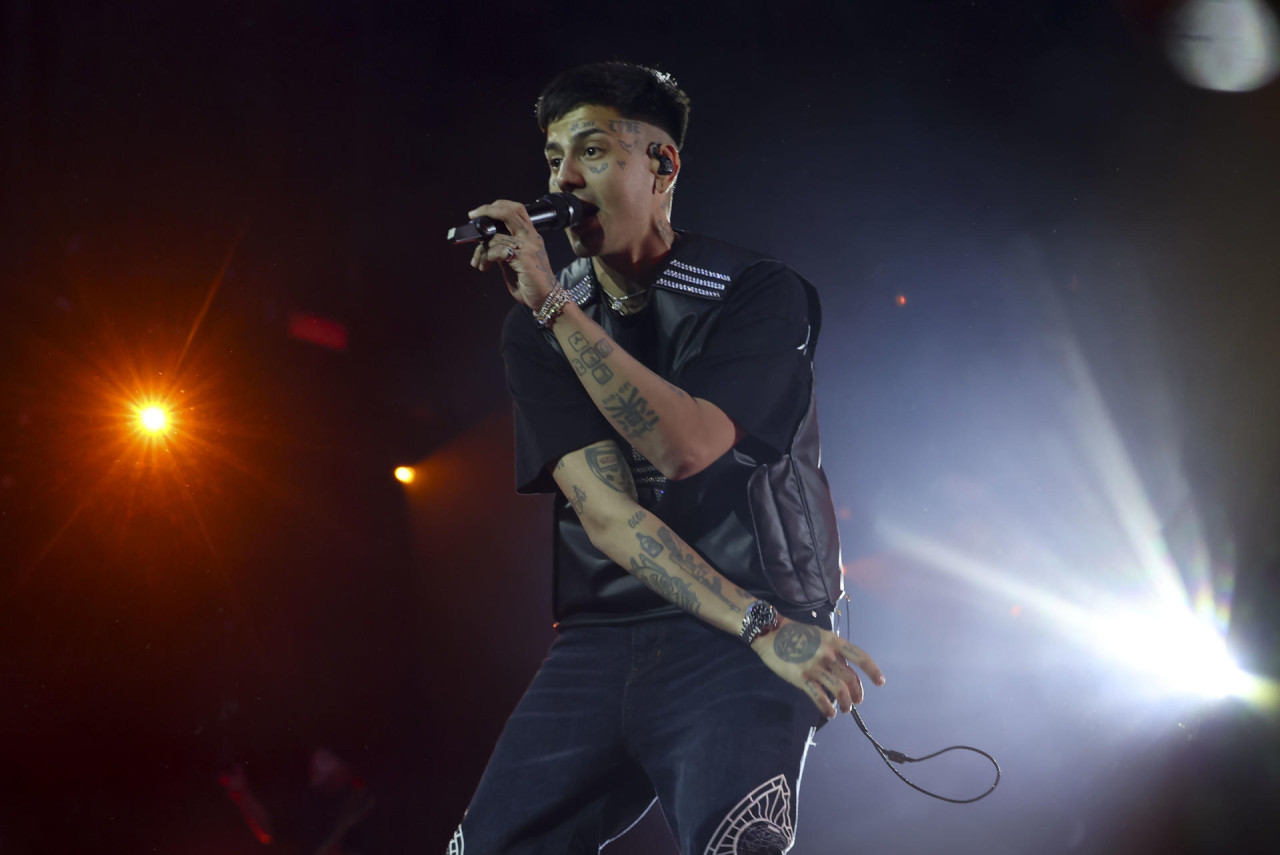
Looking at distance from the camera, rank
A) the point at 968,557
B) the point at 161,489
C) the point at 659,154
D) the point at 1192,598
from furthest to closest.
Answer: the point at 161,489
the point at 968,557
the point at 1192,598
the point at 659,154

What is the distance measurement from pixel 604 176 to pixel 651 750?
101 centimetres

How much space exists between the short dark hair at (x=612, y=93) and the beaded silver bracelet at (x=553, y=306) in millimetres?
488

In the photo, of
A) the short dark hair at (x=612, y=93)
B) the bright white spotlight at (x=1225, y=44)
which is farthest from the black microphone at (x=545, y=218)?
the bright white spotlight at (x=1225, y=44)

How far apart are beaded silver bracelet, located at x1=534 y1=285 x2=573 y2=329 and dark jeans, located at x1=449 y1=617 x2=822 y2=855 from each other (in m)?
0.52

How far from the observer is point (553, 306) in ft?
4.50

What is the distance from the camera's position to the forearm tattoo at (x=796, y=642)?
1.25 metres

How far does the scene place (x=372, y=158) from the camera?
2916 mm

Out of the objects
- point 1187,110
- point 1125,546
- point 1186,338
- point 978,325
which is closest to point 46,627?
point 978,325

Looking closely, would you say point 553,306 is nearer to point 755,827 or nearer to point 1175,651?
point 755,827

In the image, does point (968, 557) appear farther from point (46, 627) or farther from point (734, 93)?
point (46, 627)

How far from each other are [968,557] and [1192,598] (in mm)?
608

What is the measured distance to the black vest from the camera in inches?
56.6

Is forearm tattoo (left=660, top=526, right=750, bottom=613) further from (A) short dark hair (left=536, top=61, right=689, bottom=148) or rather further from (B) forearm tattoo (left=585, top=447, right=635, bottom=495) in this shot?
(A) short dark hair (left=536, top=61, right=689, bottom=148)

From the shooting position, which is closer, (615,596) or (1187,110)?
(615,596)
